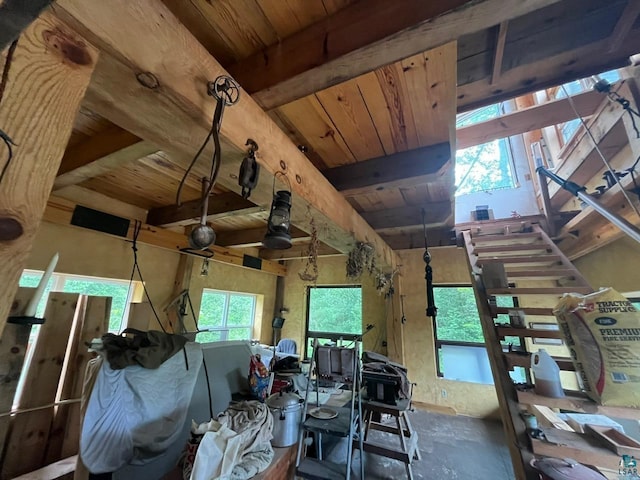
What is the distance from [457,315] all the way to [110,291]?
A: 490 cm

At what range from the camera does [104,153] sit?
158 centimetres

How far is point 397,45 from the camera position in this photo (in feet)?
2.89

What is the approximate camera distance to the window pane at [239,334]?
15.2ft

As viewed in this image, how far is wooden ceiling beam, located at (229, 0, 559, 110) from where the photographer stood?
0.79m

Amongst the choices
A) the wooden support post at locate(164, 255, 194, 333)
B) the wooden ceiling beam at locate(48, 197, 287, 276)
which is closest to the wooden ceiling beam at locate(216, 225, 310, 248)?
the wooden ceiling beam at locate(48, 197, 287, 276)

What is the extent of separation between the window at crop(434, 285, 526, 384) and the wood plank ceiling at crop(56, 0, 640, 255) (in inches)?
121

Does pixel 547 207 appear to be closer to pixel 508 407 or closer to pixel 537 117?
pixel 537 117

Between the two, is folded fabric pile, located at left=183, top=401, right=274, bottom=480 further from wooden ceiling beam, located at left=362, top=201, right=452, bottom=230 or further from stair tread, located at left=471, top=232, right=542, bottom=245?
stair tread, located at left=471, top=232, right=542, bottom=245

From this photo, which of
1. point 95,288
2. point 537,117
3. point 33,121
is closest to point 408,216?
point 537,117

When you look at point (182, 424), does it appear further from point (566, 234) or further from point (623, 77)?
point (566, 234)

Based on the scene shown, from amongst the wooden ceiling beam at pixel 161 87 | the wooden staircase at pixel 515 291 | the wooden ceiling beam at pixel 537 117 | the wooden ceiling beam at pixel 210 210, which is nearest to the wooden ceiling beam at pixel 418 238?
the wooden staircase at pixel 515 291

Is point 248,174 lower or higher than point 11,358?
higher

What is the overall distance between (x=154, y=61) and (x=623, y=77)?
3.00 metres

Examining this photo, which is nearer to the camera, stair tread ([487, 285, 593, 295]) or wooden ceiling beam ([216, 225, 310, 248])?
stair tread ([487, 285, 593, 295])
